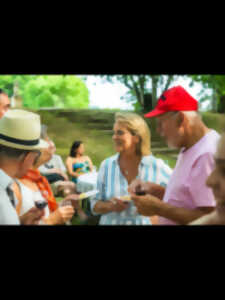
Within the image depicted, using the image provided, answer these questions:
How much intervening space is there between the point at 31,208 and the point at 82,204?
46 cm

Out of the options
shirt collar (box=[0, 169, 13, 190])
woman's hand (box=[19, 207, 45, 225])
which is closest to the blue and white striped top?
woman's hand (box=[19, 207, 45, 225])

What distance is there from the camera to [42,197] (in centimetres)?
291

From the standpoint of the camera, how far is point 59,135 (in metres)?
3.14

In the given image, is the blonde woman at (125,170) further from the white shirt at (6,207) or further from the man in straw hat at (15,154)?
the white shirt at (6,207)

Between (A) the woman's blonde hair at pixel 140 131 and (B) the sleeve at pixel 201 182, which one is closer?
(B) the sleeve at pixel 201 182

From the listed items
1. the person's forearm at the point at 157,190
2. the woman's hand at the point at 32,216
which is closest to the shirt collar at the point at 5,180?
the woman's hand at the point at 32,216

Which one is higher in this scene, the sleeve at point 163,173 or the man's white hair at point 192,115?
the man's white hair at point 192,115

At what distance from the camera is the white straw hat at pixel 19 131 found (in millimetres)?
2812

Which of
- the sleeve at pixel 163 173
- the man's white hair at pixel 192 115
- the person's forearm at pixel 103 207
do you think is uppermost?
the man's white hair at pixel 192 115

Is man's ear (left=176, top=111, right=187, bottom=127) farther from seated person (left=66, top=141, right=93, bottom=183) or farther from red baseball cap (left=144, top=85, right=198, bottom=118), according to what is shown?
seated person (left=66, top=141, right=93, bottom=183)

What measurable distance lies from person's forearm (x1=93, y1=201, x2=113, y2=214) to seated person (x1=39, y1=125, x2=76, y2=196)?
23 centimetres

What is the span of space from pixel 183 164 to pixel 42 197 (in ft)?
3.61

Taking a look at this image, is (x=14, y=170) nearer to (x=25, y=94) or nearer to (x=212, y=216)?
(x=25, y=94)

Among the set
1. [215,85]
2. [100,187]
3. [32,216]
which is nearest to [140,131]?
[100,187]
